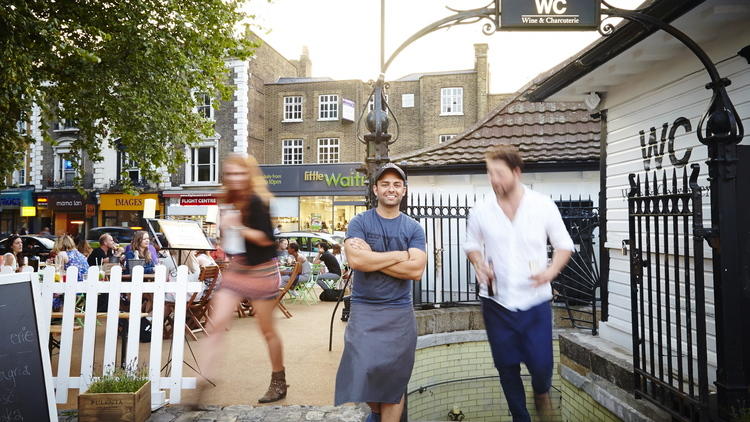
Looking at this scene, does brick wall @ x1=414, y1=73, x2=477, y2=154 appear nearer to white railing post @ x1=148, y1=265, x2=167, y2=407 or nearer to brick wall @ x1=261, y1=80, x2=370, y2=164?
brick wall @ x1=261, y1=80, x2=370, y2=164

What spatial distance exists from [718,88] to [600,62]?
4.88 ft

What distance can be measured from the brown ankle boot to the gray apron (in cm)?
140

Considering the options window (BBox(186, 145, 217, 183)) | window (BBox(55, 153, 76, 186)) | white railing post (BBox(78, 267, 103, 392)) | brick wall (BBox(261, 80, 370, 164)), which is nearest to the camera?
white railing post (BBox(78, 267, 103, 392))

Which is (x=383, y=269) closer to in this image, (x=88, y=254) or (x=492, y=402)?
(x=492, y=402)

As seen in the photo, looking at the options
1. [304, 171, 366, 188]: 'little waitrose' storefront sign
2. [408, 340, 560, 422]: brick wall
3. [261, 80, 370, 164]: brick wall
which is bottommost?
[408, 340, 560, 422]: brick wall

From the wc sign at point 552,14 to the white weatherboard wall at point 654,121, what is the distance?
1211 mm

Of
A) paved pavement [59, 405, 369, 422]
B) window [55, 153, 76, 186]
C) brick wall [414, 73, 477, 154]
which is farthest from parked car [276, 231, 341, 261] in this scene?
window [55, 153, 76, 186]

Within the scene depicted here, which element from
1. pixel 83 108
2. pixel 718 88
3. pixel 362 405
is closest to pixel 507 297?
pixel 362 405

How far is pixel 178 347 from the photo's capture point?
4.04m

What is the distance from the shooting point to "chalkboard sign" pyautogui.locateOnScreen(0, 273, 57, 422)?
3055 mm

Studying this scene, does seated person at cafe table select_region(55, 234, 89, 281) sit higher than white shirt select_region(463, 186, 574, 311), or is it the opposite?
white shirt select_region(463, 186, 574, 311)

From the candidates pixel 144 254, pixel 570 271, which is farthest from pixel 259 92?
pixel 570 271

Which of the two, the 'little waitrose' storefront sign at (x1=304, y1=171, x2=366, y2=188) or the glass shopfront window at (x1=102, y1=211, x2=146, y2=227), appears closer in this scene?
the 'little waitrose' storefront sign at (x1=304, y1=171, x2=366, y2=188)

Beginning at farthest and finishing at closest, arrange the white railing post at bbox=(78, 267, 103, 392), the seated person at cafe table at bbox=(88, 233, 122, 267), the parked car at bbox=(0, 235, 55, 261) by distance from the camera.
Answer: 1. the parked car at bbox=(0, 235, 55, 261)
2. the seated person at cafe table at bbox=(88, 233, 122, 267)
3. the white railing post at bbox=(78, 267, 103, 392)
